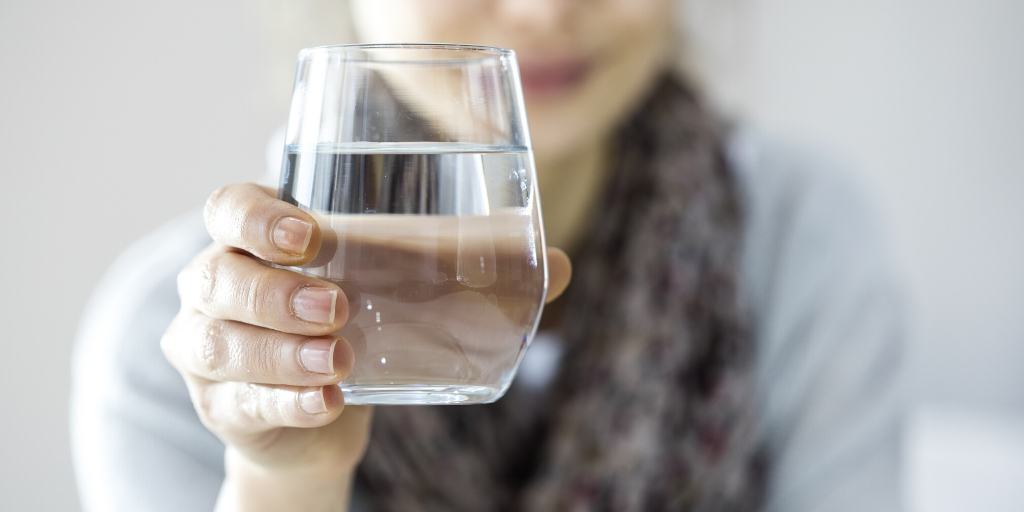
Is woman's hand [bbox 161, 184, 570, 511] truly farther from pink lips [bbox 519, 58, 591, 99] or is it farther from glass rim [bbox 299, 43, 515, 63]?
pink lips [bbox 519, 58, 591, 99]

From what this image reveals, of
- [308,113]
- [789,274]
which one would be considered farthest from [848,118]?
[308,113]

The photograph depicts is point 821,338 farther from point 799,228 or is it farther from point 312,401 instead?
point 312,401

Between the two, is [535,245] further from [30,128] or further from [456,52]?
[30,128]

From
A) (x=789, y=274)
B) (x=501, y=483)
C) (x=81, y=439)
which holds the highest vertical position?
(x=789, y=274)

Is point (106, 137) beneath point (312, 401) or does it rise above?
above

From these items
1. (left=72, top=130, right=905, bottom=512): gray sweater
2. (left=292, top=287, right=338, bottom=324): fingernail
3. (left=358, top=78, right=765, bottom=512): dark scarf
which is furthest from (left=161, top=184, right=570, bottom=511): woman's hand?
(left=358, top=78, right=765, bottom=512): dark scarf

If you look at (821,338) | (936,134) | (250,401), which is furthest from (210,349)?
(936,134)

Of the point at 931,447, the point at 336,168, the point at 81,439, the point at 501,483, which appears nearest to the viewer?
the point at 336,168
